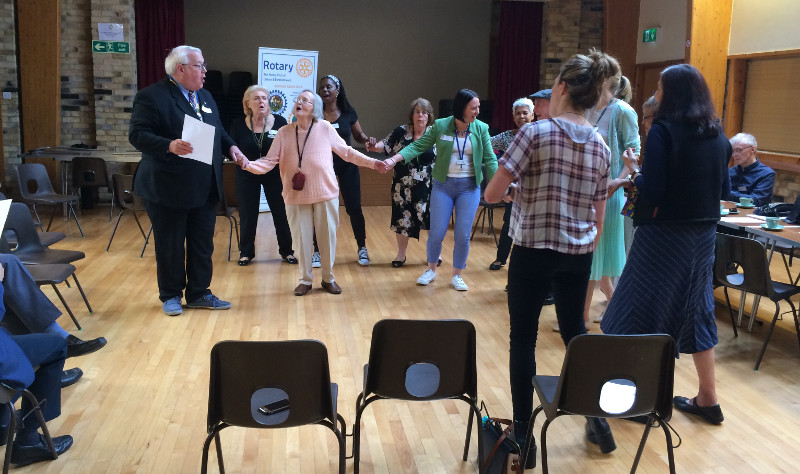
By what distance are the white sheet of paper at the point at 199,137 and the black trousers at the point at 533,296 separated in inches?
97.3

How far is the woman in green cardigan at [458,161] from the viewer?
5160mm

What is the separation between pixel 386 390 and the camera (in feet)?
8.29

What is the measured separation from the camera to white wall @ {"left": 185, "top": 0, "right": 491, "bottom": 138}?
36.3 feet

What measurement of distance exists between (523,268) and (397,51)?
9.67 metres

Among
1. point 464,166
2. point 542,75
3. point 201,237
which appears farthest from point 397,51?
point 201,237

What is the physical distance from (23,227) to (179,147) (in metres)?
1.33

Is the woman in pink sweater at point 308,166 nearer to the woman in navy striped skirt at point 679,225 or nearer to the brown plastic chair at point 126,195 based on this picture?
the brown plastic chair at point 126,195

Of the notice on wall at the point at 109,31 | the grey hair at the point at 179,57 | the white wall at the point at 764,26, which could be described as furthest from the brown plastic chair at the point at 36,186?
the white wall at the point at 764,26

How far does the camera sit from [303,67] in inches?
342

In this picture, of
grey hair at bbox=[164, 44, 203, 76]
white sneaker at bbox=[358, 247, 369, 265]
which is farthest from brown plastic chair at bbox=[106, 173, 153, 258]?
grey hair at bbox=[164, 44, 203, 76]

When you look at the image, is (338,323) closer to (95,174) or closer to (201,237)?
(201,237)

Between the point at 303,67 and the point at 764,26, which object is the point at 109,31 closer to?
the point at 303,67

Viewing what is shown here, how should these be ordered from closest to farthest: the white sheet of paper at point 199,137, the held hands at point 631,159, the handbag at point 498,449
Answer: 1. the handbag at point 498,449
2. the held hands at point 631,159
3. the white sheet of paper at point 199,137

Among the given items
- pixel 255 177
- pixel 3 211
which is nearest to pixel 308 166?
pixel 255 177
